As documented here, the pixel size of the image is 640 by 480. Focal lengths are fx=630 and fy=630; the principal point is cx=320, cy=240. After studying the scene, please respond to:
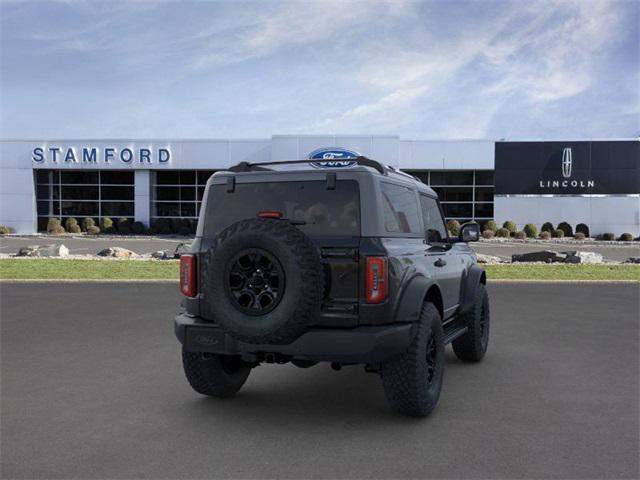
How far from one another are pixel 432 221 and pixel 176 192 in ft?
127

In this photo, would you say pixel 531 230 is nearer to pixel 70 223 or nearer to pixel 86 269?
pixel 86 269

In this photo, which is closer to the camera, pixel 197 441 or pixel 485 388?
pixel 197 441

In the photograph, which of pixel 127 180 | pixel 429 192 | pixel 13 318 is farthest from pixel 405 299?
pixel 127 180

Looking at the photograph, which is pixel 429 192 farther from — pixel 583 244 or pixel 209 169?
pixel 209 169

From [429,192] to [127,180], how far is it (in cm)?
4016

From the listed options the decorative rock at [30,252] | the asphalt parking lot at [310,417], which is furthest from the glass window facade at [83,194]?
the asphalt parking lot at [310,417]

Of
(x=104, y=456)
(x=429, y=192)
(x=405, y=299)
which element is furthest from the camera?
(x=429, y=192)

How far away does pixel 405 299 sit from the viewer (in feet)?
16.3

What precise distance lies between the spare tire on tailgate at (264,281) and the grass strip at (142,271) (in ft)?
36.3

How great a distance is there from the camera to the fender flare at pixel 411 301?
16.1ft

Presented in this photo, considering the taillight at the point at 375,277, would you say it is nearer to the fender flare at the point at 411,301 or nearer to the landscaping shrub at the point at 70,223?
the fender flare at the point at 411,301

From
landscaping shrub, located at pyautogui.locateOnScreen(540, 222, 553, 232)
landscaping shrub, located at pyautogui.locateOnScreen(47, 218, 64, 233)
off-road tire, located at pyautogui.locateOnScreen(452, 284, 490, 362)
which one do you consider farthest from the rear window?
landscaping shrub, located at pyautogui.locateOnScreen(47, 218, 64, 233)

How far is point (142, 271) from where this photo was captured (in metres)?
17.4

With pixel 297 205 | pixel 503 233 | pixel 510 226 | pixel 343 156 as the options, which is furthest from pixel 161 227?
pixel 297 205
